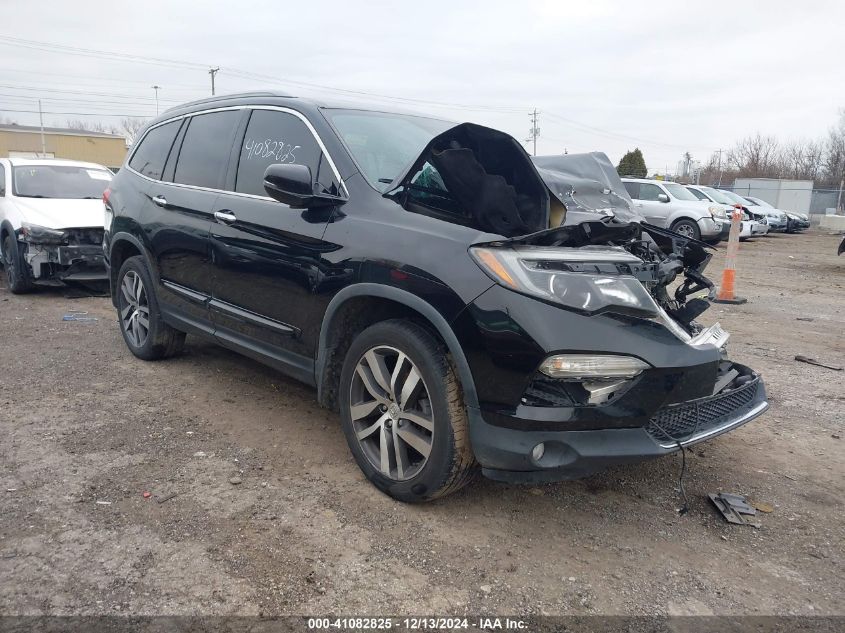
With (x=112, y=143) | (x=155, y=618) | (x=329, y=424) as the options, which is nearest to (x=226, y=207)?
(x=329, y=424)

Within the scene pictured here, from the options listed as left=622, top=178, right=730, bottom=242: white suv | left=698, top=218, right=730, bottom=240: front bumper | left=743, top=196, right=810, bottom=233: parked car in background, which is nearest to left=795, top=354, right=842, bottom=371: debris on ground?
left=622, top=178, right=730, bottom=242: white suv

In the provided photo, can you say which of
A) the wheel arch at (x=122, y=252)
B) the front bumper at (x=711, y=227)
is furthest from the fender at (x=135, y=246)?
the front bumper at (x=711, y=227)

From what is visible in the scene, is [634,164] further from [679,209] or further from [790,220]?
[679,209]

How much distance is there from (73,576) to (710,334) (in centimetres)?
312

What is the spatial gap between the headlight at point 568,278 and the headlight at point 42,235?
6.85 metres

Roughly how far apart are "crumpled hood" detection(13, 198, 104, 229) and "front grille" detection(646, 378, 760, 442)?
291 inches

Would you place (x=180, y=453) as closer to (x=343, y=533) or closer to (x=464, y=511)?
(x=343, y=533)

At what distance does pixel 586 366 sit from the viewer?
8.66 ft

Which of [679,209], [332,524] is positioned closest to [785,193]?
[679,209]

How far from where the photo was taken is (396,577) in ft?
8.57

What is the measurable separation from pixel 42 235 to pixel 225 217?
16.6 feet

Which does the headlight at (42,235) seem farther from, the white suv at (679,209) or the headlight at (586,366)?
the white suv at (679,209)

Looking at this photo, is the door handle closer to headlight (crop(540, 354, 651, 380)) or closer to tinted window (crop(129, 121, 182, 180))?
tinted window (crop(129, 121, 182, 180))

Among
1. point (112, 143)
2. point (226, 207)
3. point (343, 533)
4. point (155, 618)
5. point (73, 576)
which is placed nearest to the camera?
point (155, 618)
